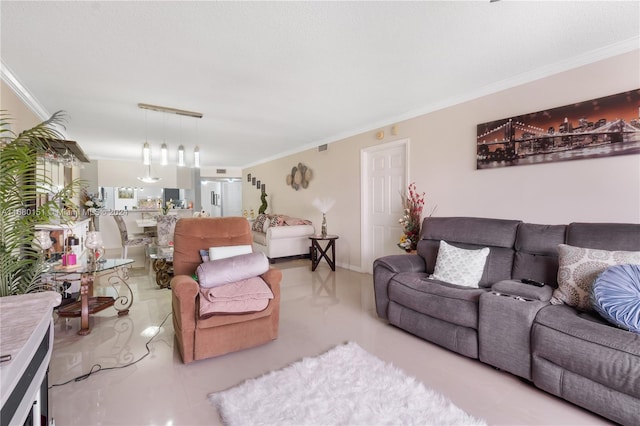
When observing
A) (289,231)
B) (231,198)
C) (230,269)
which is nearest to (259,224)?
(289,231)

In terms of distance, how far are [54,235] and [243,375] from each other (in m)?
3.29

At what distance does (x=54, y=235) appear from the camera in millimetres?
3582

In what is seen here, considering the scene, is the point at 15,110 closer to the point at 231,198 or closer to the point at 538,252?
the point at 538,252

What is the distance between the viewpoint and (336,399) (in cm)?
172

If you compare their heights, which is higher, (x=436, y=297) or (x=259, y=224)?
(x=259, y=224)

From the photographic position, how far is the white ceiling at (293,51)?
1.90 metres

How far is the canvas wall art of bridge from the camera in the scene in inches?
91.3

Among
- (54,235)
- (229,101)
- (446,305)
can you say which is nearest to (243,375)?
(446,305)

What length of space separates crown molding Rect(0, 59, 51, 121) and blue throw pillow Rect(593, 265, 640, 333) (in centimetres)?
482

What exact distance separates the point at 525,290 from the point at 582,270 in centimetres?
37

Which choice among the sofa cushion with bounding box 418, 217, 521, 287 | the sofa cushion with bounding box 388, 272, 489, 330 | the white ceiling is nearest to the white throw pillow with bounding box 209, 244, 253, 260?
the sofa cushion with bounding box 388, 272, 489, 330

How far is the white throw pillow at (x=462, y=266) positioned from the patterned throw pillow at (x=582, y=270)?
56 cm

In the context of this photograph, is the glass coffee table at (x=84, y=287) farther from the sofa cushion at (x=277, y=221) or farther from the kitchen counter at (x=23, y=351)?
the sofa cushion at (x=277, y=221)

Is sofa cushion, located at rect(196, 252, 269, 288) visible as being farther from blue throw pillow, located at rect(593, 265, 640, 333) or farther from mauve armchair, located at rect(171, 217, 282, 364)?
blue throw pillow, located at rect(593, 265, 640, 333)
